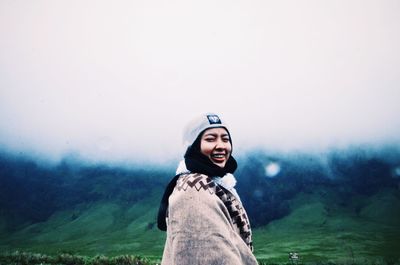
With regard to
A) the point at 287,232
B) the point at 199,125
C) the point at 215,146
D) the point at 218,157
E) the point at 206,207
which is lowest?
the point at 287,232

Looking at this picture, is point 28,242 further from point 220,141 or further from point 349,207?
point 220,141

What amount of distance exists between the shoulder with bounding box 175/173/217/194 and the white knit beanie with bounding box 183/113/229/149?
399 millimetres

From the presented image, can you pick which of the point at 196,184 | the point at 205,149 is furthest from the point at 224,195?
the point at 205,149

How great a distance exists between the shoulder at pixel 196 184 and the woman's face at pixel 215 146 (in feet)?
0.90

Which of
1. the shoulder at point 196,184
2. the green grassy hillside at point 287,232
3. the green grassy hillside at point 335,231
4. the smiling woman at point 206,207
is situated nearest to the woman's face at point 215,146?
the smiling woman at point 206,207

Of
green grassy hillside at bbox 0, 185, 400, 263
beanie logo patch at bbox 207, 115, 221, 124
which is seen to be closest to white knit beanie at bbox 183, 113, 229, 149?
beanie logo patch at bbox 207, 115, 221, 124

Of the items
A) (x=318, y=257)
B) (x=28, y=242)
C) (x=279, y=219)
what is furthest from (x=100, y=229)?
(x=318, y=257)

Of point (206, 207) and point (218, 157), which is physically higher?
point (218, 157)

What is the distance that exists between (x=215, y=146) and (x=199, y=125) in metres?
0.24

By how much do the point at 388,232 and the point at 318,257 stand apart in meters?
50.1

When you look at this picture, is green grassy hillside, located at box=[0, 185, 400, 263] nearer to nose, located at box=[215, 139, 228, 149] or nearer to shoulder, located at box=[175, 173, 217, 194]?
nose, located at box=[215, 139, 228, 149]

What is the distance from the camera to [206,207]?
2959mm

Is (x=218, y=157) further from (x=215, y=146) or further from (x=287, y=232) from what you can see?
(x=287, y=232)

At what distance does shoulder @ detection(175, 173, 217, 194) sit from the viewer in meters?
3.07
